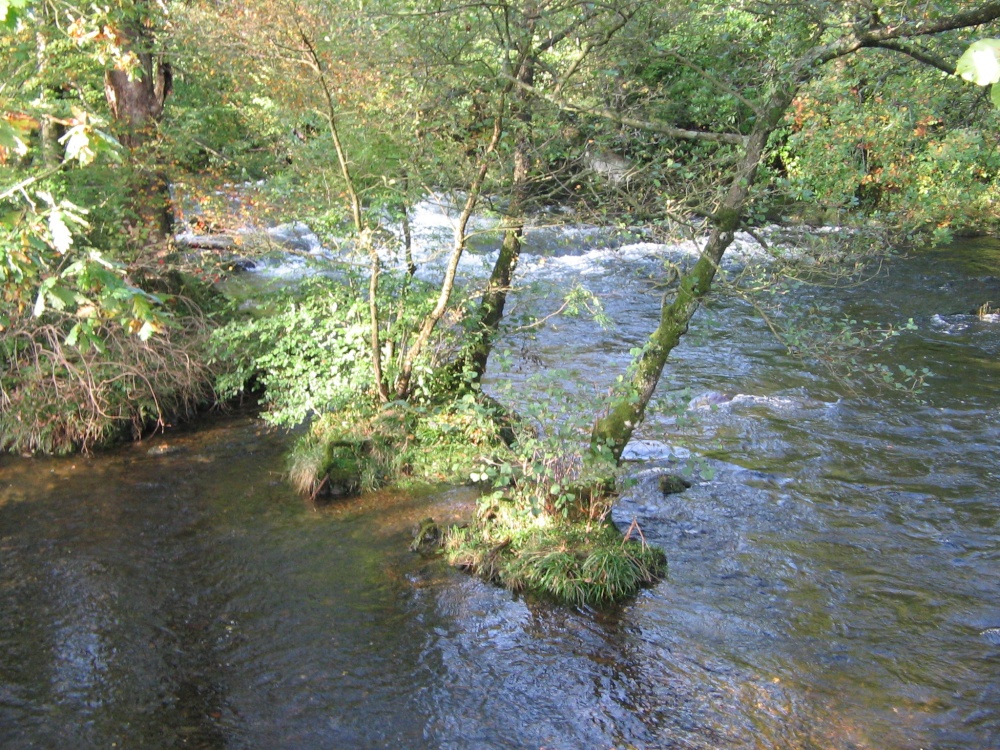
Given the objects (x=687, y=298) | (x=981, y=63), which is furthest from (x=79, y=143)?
(x=687, y=298)

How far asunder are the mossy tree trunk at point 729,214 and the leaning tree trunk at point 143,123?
22.4 ft

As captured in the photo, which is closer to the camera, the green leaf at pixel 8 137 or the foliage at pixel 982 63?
the foliage at pixel 982 63

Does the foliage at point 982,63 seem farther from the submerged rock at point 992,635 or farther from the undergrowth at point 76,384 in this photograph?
the undergrowth at point 76,384

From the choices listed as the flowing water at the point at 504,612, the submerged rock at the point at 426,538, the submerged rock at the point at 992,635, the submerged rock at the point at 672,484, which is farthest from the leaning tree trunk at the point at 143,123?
the submerged rock at the point at 992,635

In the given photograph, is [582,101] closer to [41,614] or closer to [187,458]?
[187,458]

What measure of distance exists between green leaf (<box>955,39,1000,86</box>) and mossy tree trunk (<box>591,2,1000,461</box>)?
5333 mm

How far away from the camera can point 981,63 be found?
1.51 m

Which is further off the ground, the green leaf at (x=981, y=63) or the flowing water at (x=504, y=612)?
the green leaf at (x=981, y=63)

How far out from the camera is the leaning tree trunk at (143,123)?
11.0 m

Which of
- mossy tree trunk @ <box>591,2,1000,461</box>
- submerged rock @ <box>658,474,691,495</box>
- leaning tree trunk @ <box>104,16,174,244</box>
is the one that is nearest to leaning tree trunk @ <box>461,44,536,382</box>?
mossy tree trunk @ <box>591,2,1000,461</box>

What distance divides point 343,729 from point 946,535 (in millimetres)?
5770

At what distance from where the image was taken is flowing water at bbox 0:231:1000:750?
536 cm

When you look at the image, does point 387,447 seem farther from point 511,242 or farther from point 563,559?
point 563,559

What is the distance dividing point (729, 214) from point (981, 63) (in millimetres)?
5575
